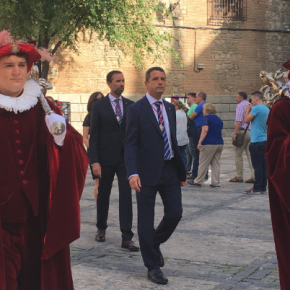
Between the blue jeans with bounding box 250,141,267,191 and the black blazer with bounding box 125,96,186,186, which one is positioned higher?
the black blazer with bounding box 125,96,186,186

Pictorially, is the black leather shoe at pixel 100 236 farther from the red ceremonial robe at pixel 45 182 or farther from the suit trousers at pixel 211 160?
the suit trousers at pixel 211 160

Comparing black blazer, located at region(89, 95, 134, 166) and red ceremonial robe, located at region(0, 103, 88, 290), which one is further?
black blazer, located at region(89, 95, 134, 166)

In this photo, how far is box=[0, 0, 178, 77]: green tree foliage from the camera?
17.0m

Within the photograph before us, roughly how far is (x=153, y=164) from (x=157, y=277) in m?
0.98

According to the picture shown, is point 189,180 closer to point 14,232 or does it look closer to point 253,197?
point 253,197

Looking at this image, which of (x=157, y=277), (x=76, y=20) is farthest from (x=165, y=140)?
(x=76, y=20)

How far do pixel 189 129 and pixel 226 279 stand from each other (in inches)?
306

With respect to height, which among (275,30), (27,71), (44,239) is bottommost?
(44,239)

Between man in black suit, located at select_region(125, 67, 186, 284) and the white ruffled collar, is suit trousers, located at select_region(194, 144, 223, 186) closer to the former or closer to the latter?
man in black suit, located at select_region(125, 67, 186, 284)

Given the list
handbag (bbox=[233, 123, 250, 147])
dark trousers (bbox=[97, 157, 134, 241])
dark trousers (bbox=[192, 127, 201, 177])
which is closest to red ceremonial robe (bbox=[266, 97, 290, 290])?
dark trousers (bbox=[97, 157, 134, 241])

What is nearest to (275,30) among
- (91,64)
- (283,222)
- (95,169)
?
(91,64)

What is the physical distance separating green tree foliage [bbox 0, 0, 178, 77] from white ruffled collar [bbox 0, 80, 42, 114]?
1282 centimetres

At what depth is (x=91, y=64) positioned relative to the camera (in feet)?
78.1

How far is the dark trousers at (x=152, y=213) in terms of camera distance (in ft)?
17.0
